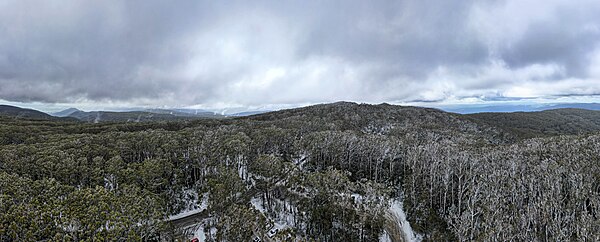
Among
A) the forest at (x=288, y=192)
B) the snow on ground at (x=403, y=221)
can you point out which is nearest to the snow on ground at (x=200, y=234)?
the forest at (x=288, y=192)

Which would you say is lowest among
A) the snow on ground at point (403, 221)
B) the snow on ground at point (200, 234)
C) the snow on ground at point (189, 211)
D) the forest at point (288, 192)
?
the snow on ground at point (403, 221)

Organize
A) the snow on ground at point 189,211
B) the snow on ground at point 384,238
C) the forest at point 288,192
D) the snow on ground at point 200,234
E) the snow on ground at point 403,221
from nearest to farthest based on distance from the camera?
1. the forest at point 288,192
2. the snow on ground at point 200,234
3. the snow on ground at point 384,238
4. the snow on ground at point 403,221
5. the snow on ground at point 189,211

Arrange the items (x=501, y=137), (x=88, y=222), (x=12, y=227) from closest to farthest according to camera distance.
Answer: (x=12, y=227), (x=88, y=222), (x=501, y=137)

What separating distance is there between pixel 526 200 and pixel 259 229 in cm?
5782

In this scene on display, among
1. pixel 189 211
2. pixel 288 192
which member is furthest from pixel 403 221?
pixel 189 211

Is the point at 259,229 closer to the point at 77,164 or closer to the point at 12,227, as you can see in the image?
the point at 12,227

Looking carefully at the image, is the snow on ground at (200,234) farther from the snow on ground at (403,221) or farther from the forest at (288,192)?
the snow on ground at (403,221)

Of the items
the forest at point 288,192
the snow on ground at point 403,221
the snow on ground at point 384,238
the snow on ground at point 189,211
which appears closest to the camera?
the forest at point 288,192

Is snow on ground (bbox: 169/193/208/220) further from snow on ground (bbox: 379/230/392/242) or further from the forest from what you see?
snow on ground (bbox: 379/230/392/242)

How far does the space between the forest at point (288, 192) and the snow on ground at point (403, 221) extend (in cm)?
129

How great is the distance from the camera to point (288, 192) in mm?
64625

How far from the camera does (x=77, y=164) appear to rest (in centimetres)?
5797

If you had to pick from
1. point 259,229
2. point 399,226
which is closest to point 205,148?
point 259,229

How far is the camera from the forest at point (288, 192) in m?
36.2
